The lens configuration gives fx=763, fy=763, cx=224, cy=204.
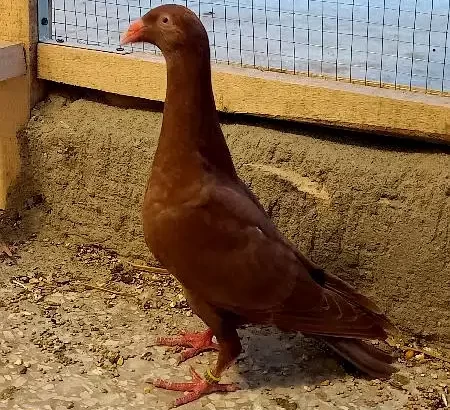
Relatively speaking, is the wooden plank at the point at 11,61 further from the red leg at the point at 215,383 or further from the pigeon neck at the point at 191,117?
the red leg at the point at 215,383

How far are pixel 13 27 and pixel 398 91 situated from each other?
1.35 meters

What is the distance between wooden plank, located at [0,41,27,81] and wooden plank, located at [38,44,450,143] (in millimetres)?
68

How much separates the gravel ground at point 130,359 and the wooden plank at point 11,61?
66cm

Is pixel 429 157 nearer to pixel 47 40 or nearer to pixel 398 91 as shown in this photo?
pixel 398 91

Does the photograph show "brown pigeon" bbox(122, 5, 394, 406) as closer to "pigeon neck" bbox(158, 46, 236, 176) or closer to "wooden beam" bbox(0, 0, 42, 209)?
"pigeon neck" bbox(158, 46, 236, 176)

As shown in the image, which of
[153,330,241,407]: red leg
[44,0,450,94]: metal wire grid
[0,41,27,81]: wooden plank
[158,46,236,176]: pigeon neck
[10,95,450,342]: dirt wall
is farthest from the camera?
[0,41,27,81]: wooden plank

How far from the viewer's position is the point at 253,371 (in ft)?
7.05

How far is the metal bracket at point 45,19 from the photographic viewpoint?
2680 millimetres

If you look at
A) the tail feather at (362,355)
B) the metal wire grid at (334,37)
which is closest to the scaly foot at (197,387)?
the tail feather at (362,355)

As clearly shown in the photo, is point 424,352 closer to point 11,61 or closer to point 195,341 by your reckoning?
point 195,341

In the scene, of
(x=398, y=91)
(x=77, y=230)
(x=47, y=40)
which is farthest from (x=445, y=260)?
(x=47, y=40)

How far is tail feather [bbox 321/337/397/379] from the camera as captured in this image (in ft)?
6.83

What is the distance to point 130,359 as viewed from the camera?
217 cm

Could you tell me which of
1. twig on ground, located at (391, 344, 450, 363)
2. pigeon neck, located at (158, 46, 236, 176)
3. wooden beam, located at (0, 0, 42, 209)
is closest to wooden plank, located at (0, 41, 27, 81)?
wooden beam, located at (0, 0, 42, 209)
